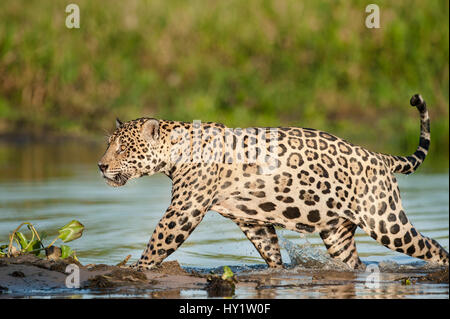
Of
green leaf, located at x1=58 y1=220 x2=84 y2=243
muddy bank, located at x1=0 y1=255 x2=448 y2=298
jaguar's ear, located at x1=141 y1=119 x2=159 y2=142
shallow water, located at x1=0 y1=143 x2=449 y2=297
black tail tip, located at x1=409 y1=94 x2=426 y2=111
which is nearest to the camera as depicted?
muddy bank, located at x1=0 y1=255 x2=448 y2=298

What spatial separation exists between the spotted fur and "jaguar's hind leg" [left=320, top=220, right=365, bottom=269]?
0.22m

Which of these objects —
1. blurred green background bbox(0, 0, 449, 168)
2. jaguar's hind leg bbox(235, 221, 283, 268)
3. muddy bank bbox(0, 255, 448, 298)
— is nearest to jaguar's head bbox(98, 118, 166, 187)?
muddy bank bbox(0, 255, 448, 298)

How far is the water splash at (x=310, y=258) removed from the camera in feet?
33.4

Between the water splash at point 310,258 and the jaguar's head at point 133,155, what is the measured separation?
1.82 metres

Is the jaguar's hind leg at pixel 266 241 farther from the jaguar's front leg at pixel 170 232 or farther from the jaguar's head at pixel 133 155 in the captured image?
the jaguar's head at pixel 133 155

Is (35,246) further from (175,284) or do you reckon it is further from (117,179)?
(175,284)

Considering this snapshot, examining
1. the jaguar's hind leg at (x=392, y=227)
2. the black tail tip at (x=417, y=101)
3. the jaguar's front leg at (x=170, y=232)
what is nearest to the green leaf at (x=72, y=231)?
the jaguar's front leg at (x=170, y=232)

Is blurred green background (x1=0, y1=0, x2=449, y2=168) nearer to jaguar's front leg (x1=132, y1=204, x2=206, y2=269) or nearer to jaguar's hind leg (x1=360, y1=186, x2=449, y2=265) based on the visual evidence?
jaguar's hind leg (x1=360, y1=186, x2=449, y2=265)

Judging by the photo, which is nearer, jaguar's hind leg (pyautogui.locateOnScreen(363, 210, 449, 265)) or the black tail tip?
jaguar's hind leg (pyautogui.locateOnScreen(363, 210, 449, 265))

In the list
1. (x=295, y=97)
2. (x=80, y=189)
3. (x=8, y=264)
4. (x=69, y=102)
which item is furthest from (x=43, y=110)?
(x=8, y=264)

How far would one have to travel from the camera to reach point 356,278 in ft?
31.8

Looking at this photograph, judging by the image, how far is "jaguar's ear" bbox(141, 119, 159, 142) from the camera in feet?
31.7

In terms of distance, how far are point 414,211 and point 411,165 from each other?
4410mm

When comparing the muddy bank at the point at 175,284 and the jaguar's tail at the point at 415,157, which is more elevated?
the jaguar's tail at the point at 415,157
